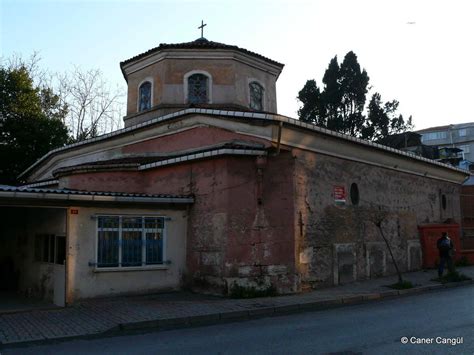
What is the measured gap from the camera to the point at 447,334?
7359 millimetres

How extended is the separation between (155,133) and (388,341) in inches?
416

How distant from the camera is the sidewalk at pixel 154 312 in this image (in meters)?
8.34

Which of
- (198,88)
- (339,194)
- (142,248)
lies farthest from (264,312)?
(198,88)

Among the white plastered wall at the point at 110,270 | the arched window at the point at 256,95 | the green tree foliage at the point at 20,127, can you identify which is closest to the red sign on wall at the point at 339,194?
the white plastered wall at the point at 110,270

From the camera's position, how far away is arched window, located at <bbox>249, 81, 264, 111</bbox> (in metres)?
18.2

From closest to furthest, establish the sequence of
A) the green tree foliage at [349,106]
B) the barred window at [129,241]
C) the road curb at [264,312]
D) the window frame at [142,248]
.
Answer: the road curb at [264,312], the window frame at [142,248], the barred window at [129,241], the green tree foliage at [349,106]

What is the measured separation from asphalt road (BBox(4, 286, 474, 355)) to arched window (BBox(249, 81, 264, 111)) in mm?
10188

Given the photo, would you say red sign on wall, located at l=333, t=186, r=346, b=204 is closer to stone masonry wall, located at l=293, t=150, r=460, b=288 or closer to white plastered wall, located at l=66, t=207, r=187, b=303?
stone masonry wall, located at l=293, t=150, r=460, b=288

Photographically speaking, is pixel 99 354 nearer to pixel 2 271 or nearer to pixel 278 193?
pixel 278 193

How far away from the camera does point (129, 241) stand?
1187cm

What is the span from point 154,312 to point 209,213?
11.5ft

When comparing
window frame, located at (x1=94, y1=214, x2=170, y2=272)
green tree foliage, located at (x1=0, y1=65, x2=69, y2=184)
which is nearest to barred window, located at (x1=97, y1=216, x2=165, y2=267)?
window frame, located at (x1=94, y1=214, x2=170, y2=272)

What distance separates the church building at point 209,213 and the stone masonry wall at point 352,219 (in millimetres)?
55

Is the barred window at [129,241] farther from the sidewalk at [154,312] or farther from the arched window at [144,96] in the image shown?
the arched window at [144,96]
